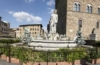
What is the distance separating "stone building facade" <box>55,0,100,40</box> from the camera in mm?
28453

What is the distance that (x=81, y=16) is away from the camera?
1165 inches

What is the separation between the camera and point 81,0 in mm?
29875

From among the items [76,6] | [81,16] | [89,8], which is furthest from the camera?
[89,8]

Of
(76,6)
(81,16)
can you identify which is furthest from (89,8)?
(76,6)

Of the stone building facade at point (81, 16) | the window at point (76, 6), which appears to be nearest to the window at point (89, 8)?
the stone building facade at point (81, 16)

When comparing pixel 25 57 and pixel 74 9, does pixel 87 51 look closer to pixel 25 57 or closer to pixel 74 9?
pixel 25 57

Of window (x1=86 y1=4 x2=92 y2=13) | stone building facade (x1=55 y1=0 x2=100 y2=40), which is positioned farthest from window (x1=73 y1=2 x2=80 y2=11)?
window (x1=86 y1=4 x2=92 y2=13)

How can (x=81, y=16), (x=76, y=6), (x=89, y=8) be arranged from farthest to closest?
(x=89, y=8)
(x=81, y=16)
(x=76, y=6)

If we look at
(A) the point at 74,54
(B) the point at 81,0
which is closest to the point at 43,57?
(A) the point at 74,54

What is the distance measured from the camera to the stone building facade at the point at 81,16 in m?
28.5

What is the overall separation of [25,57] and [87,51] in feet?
15.5

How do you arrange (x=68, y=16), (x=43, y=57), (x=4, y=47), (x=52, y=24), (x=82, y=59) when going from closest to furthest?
(x=43, y=57), (x=82, y=59), (x=4, y=47), (x=52, y=24), (x=68, y=16)

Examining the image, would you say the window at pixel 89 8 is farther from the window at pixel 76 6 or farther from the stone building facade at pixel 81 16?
the window at pixel 76 6

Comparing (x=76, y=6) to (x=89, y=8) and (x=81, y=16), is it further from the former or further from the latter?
(x=89, y=8)
